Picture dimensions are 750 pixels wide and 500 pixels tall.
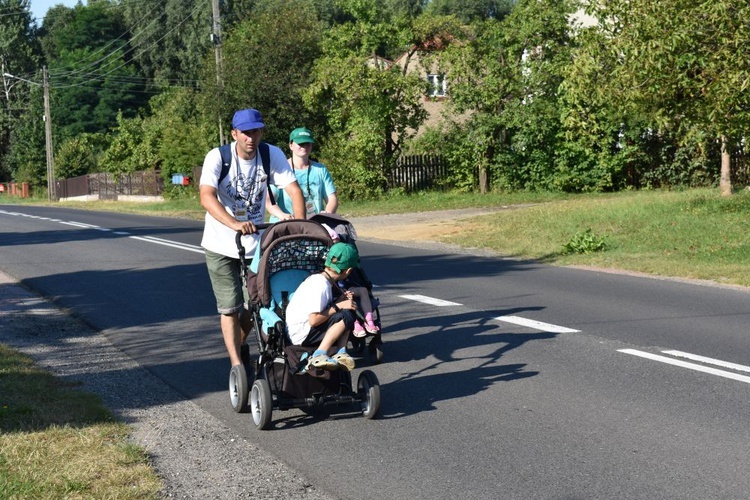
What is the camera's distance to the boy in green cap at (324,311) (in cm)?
664

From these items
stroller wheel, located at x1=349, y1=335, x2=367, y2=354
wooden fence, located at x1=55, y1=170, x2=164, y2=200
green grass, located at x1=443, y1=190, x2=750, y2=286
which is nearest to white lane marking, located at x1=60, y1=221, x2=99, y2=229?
green grass, located at x1=443, y1=190, x2=750, y2=286

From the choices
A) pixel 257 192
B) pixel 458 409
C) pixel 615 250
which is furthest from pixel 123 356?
pixel 615 250

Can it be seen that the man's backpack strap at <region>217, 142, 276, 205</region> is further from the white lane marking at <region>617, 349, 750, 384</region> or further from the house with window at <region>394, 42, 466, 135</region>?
the house with window at <region>394, 42, 466, 135</region>

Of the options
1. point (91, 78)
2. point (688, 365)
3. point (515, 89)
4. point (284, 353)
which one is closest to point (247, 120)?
point (284, 353)

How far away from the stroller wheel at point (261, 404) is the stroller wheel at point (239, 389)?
271 mm

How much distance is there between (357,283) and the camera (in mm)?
8805

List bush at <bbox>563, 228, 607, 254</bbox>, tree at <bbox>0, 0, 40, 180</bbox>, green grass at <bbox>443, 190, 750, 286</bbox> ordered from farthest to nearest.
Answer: tree at <bbox>0, 0, 40, 180</bbox>, bush at <bbox>563, 228, 607, 254</bbox>, green grass at <bbox>443, 190, 750, 286</bbox>

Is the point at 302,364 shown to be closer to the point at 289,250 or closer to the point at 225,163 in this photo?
the point at 289,250

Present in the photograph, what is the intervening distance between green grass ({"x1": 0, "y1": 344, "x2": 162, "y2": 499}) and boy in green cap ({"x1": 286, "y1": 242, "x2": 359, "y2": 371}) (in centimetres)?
124

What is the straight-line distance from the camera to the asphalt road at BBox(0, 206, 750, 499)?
18.3 ft

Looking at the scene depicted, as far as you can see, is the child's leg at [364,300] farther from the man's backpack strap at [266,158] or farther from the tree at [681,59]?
the tree at [681,59]

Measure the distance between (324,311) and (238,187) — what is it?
1.28 m

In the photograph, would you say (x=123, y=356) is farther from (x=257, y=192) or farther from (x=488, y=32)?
(x=488, y=32)

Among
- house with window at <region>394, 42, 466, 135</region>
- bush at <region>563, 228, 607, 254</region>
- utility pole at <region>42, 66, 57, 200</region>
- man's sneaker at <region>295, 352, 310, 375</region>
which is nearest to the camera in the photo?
man's sneaker at <region>295, 352, 310, 375</region>
